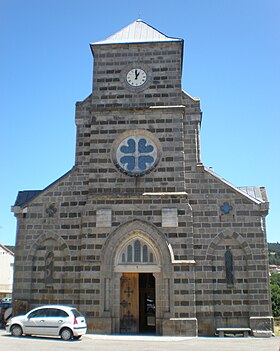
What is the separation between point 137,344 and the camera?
51.7ft

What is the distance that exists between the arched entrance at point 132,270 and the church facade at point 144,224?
0.16 ft

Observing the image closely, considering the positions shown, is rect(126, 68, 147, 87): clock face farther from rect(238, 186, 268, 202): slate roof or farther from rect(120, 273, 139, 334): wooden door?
rect(120, 273, 139, 334): wooden door

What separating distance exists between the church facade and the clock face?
6 centimetres

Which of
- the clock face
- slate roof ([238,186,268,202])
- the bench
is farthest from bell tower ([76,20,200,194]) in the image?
the bench

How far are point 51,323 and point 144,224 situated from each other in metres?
6.05

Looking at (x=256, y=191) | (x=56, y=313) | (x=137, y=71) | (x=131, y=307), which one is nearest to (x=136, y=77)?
(x=137, y=71)

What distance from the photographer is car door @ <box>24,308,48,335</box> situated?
17.1 m

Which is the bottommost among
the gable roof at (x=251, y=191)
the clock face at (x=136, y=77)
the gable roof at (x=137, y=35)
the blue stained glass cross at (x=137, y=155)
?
the gable roof at (x=251, y=191)

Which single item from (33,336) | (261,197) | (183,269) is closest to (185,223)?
(183,269)

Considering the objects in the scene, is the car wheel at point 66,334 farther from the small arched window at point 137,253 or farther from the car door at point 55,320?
the small arched window at point 137,253

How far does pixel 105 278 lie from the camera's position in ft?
64.1

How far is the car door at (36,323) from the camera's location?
17062 millimetres

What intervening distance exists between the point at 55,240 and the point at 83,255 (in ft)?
5.91

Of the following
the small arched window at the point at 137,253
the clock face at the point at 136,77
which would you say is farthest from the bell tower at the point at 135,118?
the small arched window at the point at 137,253
